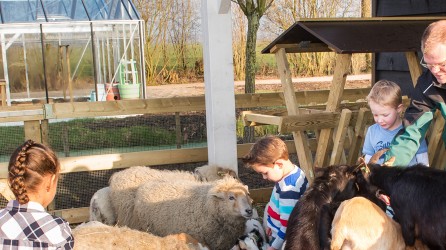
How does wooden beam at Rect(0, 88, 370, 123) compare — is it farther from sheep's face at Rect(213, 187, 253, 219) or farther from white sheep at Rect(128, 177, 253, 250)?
sheep's face at Rect(213, 187, 253, 219)

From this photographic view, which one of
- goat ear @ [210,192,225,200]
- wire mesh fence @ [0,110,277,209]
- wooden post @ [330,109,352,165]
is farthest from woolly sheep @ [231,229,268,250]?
wire mesh fence @ [0,110,277,209]

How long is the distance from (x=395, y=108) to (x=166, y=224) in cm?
282

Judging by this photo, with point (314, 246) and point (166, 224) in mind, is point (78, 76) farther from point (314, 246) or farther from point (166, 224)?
point (314, 246)

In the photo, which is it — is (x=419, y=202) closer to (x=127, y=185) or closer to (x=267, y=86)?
(x=127, y=185)

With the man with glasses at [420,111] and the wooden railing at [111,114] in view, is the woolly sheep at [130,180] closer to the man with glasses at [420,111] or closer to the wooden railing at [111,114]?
the wooden railing at [111,114]

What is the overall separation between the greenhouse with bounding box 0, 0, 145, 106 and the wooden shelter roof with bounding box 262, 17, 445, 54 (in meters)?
11.2

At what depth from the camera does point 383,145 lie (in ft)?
14.4

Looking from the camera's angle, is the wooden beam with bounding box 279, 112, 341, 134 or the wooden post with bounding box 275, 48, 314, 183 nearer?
the wooden beam with bounding box 279, 112, 341, 134

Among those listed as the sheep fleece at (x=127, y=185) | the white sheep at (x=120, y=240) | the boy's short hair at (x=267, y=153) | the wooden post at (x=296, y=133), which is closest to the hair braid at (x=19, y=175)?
the white sheep at (x=120, y=240)

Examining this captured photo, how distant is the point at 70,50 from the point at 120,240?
13758mm

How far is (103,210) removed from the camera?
664 cm

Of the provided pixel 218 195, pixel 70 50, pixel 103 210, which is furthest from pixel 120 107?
pixel 70 50

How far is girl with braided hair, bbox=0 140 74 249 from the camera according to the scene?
316cm

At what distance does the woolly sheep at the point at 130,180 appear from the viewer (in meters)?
6.45
